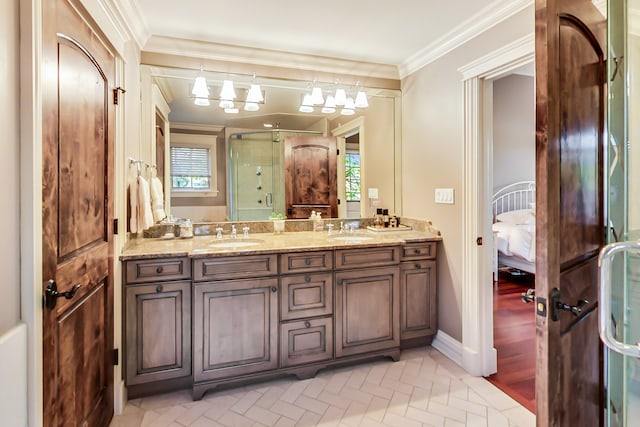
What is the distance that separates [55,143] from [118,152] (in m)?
0.71

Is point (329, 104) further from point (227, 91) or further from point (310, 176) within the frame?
point (227, 91)

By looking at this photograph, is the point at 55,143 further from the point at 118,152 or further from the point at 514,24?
the point at 514,24

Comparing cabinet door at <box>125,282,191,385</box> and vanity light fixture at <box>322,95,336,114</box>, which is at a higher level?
vanity light fixture at <box>322,95,336,114</box>

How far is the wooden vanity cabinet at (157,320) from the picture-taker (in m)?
1.93

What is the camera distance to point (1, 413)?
888 millimetres

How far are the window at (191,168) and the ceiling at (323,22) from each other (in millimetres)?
810

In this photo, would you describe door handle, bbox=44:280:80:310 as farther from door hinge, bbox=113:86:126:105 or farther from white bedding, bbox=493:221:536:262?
white bedding, bbox=493:221:536:262

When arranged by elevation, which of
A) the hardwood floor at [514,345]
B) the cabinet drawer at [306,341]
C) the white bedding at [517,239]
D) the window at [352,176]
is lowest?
the hardwood floor at [514,345]

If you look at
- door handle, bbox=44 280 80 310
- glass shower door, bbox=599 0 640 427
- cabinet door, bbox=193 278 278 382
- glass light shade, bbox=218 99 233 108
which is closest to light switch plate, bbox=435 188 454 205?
glass shower door, bbox=599 0 640 427

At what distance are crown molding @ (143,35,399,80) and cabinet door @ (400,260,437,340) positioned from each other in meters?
1.67

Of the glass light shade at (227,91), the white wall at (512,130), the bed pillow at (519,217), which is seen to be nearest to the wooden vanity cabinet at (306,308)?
the glass light shade at (227,91)

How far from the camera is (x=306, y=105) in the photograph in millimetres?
2877

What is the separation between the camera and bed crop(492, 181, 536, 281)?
3986mm

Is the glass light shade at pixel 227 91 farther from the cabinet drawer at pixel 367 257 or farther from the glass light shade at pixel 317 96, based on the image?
the cabinet drawer at pixel 367 257
